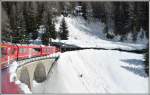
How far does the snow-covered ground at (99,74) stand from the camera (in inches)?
361

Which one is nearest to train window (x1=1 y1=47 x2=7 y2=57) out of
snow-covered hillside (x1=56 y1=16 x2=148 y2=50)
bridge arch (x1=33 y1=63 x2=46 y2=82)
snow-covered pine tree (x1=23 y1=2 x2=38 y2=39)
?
snow-covered pine tree (x1=23 y1=2 x2=38 y2=39)

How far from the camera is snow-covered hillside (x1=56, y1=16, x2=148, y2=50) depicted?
992cm

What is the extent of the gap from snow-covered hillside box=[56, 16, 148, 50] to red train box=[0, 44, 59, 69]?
83cm

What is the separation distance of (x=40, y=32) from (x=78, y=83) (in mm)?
1780

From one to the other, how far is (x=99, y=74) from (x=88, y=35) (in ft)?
3.75

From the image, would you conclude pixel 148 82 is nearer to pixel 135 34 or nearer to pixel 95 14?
pixel 135 34

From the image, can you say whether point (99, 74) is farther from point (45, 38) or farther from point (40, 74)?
point (45, 38)

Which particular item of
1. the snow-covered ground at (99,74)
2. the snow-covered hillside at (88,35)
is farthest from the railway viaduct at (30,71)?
the snow-covered hillside at (88,35)

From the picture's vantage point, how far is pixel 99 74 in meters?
9.66

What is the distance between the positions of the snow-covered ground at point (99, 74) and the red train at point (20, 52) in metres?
0.83

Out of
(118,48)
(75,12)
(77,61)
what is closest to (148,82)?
(118,48)

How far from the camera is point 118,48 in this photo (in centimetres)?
986

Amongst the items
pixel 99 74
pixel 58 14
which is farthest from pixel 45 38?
pixel 99 74

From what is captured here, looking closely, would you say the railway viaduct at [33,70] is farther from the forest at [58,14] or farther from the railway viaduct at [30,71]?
the forest at [58,14]
